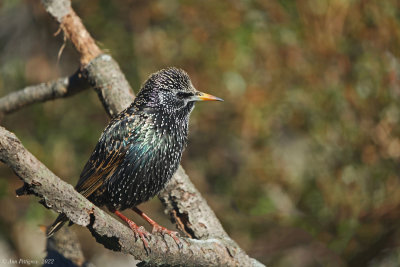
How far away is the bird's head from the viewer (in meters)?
3.79

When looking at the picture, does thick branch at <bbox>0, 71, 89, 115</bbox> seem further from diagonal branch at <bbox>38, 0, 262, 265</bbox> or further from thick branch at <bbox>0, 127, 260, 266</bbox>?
thick branch at <bbox>0, 127, 260, 266</bbox>

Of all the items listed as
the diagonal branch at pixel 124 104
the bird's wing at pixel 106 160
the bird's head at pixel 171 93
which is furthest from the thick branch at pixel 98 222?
the bird's head at pixel 171 93

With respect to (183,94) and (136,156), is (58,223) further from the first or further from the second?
(183,94)

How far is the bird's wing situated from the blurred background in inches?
50.6

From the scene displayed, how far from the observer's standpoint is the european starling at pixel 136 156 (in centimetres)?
353

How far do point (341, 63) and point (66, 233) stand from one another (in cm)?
306

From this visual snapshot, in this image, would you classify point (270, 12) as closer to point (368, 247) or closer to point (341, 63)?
point (341, 63)

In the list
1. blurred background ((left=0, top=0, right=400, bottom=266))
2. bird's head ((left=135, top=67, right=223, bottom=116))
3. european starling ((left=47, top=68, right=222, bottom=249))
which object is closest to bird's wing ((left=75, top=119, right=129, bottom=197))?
european starling ((left=47, top=68, right=222, bottom=249))

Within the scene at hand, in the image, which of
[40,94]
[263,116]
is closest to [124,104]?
[40,94]

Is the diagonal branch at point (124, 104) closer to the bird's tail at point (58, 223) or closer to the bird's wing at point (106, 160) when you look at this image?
the bird's wing at point (106, 160)

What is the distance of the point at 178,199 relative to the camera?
380 centimetres

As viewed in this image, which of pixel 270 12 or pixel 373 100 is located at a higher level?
pixel 270 12

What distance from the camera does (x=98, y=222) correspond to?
2559 millimetres

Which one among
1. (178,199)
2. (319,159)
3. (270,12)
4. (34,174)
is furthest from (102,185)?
(270,12)
